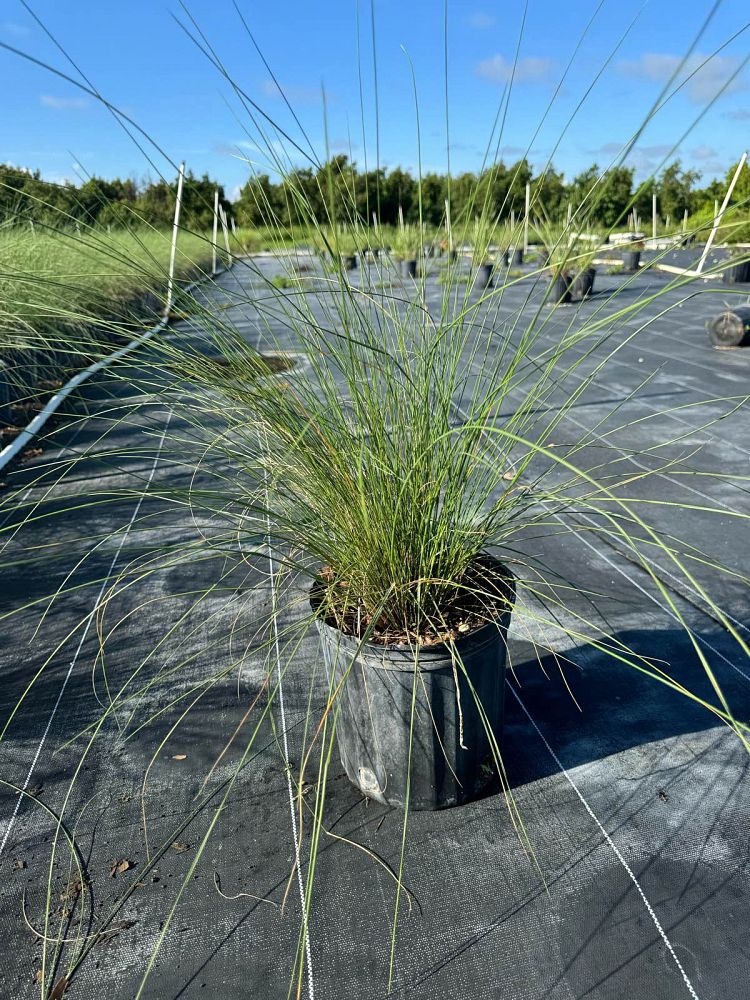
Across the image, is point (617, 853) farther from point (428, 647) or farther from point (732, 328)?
point (732, 328)

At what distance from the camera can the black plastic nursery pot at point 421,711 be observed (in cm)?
120

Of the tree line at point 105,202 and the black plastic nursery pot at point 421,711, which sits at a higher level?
the tree line at point 105,202

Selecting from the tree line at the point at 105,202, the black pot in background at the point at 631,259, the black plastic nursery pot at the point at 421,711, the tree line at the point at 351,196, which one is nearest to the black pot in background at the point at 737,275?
the tree line at the point at 351,196

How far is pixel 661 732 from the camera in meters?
1.53

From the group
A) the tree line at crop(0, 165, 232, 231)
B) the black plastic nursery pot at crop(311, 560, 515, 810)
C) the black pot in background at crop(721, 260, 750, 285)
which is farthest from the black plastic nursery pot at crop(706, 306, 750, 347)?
the black plastic nursery pot at crop(311, 560, 515, 810)

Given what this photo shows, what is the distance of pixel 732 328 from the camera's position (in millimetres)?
5078

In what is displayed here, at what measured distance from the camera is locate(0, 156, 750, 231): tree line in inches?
44.6

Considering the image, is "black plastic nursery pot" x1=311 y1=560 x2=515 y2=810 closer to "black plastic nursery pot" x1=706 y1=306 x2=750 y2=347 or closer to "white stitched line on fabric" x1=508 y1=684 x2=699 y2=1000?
"white stitched line on fabric" x1=508 y1=684 x2=699 y2=1000

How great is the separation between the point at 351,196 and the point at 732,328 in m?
4.67

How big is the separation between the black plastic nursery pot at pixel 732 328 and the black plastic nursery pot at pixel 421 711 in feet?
15.0

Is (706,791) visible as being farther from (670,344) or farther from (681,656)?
(670,344)

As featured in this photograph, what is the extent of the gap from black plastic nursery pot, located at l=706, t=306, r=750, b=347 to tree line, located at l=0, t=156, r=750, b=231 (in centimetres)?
107

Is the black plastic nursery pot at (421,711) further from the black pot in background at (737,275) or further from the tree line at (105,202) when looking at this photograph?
the black pot in background at (737,275)

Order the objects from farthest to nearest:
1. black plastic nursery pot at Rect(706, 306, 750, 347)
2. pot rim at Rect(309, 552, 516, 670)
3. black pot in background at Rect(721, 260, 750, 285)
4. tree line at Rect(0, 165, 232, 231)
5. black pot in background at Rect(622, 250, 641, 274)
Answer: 1. black pot in background at Rect(622, 250, 641, 274)
2. black pot in background at Rect(721, 260, 750, 285)
3. black plastic nursery pot at Rect(706, 306, 750, 347)
4. pot rim at Rect(309, 552, 516, 670)
5. tree line at Rect(0, 165, 232, 231)
